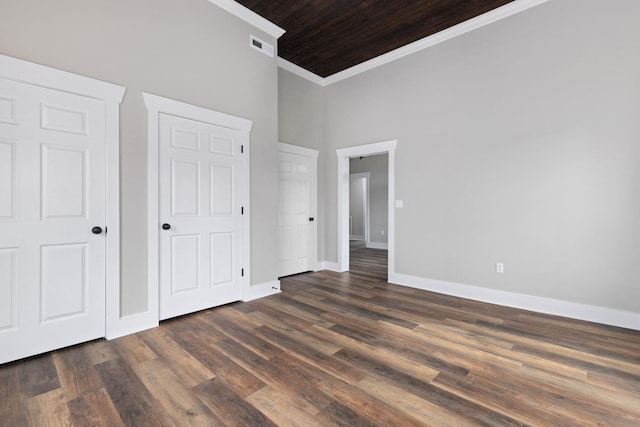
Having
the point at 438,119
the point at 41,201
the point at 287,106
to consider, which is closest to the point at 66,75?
the point at 41,201

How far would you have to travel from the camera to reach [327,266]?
5582 mm

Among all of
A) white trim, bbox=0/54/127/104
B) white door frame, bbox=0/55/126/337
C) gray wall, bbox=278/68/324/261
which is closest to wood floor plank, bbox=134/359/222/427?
Answer: white door frame, bbox=0/55/126/337

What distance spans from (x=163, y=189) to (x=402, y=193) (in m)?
3.21

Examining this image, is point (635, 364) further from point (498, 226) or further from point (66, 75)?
point (66, 75)

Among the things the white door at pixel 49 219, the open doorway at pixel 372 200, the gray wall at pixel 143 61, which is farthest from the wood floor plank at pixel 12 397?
the open doorway at pixel 372 200

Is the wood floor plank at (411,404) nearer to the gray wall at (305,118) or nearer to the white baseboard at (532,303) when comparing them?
the white baseboard at (532,303)

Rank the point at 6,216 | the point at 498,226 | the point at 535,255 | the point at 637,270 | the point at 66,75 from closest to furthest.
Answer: the point at 6,216, the point at 66,75, the point at 637,270, the point at 535,255, the point at 498,226

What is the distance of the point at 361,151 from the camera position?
5.00 metres

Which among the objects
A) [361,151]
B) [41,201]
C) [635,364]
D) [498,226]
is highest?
[361,151]

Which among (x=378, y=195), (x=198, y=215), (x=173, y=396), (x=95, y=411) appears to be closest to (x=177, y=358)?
(x=173, y=396)

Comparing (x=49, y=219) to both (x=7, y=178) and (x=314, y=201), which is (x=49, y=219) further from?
(x=314, y=201)

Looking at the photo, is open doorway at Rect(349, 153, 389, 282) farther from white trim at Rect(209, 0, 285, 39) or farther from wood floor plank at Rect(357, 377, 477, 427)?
wood floor plank at Rect(357, 377, 477, 427)

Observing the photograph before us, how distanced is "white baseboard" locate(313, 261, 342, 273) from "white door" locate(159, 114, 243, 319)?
6.75 ft

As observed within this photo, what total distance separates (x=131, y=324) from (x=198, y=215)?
121cm
